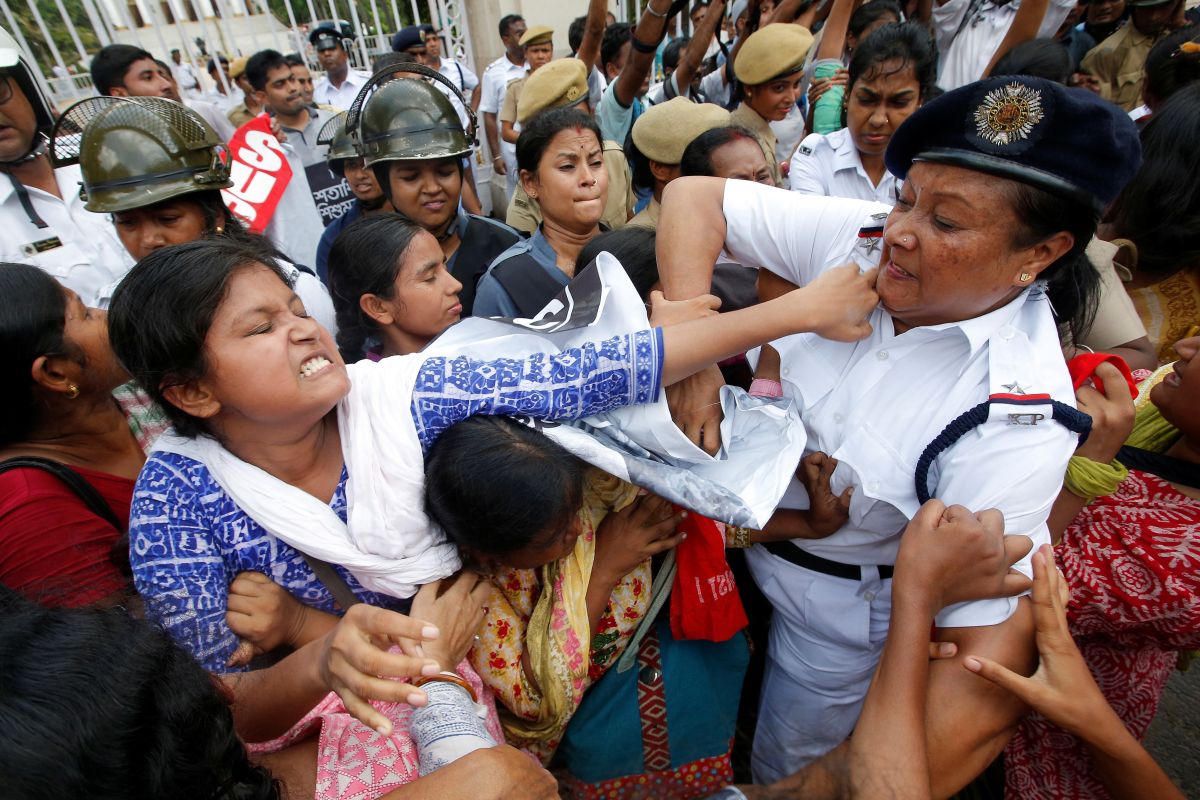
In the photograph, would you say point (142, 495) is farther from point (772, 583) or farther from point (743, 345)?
point (772, 583)

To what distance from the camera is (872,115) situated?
3203mm

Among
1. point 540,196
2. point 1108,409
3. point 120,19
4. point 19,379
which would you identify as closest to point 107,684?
point 19,379

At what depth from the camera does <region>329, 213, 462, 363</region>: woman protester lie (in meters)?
2.20

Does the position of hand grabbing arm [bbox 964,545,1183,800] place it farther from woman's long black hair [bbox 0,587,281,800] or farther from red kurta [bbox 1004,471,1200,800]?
woman's long black hair [bbox 0,587,281,800]

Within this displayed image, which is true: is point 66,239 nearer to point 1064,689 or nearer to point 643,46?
point 643,46

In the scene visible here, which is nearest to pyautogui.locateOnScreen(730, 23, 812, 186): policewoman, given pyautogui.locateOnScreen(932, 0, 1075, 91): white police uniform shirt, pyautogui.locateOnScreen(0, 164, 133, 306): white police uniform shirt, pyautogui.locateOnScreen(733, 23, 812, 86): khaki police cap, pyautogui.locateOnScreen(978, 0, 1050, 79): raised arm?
pyautogui.locateOnScreen(733, 23, 812, 86): khaki police cap

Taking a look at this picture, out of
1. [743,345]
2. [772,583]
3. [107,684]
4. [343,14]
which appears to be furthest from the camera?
[343,14]

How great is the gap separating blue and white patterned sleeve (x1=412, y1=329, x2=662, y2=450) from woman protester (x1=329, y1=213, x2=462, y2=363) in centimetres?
94

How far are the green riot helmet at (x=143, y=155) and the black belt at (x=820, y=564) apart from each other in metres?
2.41

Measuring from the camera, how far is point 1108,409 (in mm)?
1477

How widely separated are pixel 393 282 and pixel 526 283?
1.70 ft

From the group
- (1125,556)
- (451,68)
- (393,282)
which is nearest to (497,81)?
(451,68)

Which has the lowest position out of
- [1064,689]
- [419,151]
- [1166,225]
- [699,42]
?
[1064,689]

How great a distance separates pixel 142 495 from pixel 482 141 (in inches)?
264
